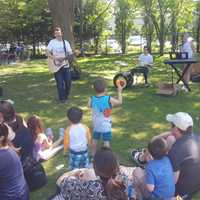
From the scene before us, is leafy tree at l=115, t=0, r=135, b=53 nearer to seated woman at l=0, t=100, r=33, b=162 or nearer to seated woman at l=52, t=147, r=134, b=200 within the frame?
seated woman at l=0, t=100, r=33, b=162

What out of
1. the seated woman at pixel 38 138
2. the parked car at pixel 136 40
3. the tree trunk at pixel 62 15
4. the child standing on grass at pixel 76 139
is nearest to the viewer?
the child standing on grass at pixel 76 139

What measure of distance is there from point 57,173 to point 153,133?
227 cm

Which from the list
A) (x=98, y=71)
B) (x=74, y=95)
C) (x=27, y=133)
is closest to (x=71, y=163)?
(x=27, y=133)

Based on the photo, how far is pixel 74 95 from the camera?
1095 cm

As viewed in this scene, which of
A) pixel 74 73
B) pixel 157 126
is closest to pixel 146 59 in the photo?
pixel 74 73

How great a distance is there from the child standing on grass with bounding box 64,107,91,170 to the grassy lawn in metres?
0.44

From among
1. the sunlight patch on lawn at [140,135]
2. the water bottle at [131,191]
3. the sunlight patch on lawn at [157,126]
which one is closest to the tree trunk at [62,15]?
the sunlight patch on lawn at [157,126]

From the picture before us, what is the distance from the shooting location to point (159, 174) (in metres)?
4.15

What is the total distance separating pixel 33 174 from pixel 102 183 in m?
1.82

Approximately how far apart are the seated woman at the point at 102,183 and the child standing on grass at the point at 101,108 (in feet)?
7.06

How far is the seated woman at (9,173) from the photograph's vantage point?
3850 mm

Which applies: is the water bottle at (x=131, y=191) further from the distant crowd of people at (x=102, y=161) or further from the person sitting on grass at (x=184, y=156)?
the person sitting on grass at (x=184, y=156)

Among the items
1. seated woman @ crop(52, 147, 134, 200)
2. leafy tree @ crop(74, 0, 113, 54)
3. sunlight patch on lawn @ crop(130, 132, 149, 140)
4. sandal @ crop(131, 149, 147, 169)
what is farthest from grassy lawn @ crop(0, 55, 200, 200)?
leafy tree @ crop(74, 0, 113, 54)

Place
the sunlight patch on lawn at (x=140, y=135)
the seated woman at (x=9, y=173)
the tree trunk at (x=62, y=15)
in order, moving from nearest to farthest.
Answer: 1. the seated woman at (x=9, y=173)
2. the sunlight patch on lawn at (x=140, y=135)
3. the tree trunk at (x=62, y=15)
